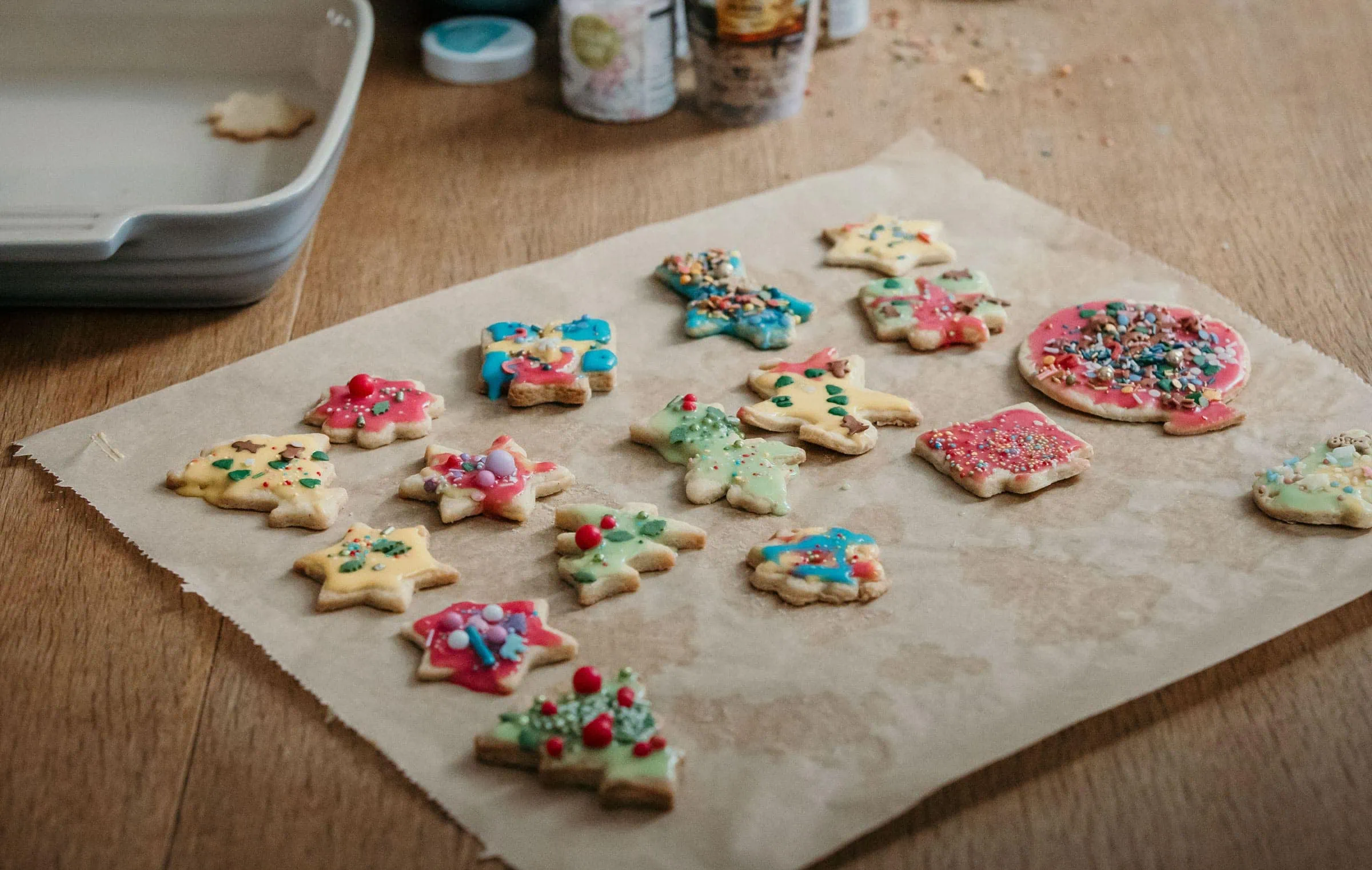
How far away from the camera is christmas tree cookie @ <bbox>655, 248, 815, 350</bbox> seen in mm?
1176

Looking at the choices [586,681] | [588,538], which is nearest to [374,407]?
[588,538]

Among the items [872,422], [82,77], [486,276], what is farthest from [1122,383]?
[82,77]

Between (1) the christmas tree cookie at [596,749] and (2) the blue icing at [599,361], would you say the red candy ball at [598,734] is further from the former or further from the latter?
(2) the blue icing at [599,361]

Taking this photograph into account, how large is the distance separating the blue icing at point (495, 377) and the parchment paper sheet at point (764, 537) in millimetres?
12

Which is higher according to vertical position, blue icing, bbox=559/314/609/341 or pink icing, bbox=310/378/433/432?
blue icing, bbox=559/314/609/341

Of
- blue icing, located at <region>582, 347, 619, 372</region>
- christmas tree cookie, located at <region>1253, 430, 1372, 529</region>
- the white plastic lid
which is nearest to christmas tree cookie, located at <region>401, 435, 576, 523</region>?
blue icing, located at <region>582, 347, 619, 372</region>

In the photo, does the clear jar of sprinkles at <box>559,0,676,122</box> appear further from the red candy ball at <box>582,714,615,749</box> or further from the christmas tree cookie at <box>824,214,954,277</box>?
the red candy ball at <box>582,714,615,749</box>

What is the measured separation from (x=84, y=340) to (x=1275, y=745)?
1.03 m

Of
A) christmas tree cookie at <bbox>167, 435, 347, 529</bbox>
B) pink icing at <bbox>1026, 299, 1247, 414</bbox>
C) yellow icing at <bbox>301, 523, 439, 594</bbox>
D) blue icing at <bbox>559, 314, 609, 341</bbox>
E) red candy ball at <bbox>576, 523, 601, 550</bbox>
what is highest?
pink icing at <bbox>1026, 299, 1247, 414</bbox>

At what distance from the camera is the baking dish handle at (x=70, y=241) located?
1044mm

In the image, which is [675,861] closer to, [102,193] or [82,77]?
[102,193]

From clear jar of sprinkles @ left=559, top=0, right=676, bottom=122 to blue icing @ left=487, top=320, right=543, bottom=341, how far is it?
417 millimetres

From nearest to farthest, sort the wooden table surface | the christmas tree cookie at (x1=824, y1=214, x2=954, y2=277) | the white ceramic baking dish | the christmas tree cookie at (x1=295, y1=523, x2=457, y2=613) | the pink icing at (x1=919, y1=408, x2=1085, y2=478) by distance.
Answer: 1. the wooden table surface
2. the christmas tree cookie at (x1=295, y1=523, x2=457, y2=613)
3. the pink icing at (x1=919, y1=408, x2=1085, y2=478)
4. the white ceramic baking dish
5. the christmas tree cookie at (x1=824, y1=214, x2=954, y2=277)

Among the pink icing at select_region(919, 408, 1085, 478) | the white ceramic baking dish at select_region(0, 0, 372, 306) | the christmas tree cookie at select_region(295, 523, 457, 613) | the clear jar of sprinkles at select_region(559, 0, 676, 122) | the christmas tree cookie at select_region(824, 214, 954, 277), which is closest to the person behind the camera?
the christmas tree cookie at select_region(295, 523, 457, 613)
